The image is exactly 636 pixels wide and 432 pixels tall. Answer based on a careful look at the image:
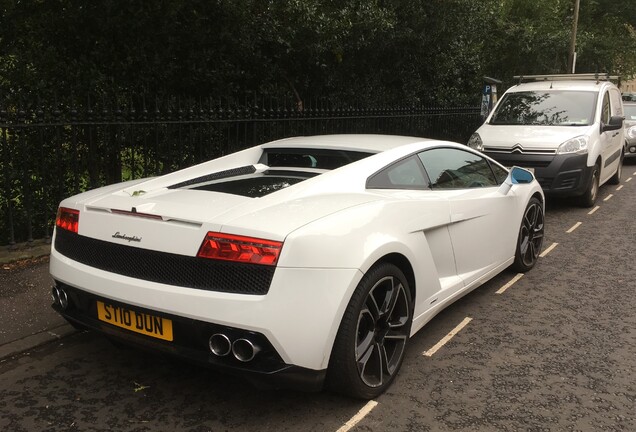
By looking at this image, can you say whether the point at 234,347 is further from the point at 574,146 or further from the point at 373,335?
the point at 574,146

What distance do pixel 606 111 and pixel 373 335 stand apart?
313 inches

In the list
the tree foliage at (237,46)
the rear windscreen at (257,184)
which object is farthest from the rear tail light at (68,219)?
the tree foliage at (237,46)

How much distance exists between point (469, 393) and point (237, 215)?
165cm

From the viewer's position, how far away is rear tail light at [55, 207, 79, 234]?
3127 mm

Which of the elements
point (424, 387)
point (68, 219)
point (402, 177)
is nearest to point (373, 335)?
point (424, 387)

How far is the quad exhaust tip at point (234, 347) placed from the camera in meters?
2.56

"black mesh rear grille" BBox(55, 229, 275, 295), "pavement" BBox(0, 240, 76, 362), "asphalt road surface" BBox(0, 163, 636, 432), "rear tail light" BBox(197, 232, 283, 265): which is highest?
"rear tail light" BBox(197, 232, 283, 265)

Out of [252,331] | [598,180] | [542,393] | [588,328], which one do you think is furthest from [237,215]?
[598,180]

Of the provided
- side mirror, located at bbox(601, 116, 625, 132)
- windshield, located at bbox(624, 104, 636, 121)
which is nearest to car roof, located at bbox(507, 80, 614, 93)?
side mirror, located at bbox(601, 116, 625, 132)

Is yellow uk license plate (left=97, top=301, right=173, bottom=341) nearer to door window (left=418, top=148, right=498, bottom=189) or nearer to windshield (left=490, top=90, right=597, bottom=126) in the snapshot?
door window (left=418, top=148, right=498, bottom=189)

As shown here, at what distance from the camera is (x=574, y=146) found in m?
8.10

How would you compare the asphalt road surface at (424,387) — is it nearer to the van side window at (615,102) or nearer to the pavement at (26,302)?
the pavement at (26,302)

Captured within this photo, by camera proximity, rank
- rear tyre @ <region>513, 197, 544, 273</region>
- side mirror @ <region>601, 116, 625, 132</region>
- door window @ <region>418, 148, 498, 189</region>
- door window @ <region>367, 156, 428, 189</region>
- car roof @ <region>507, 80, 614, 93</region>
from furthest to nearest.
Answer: car roof @ <region>507, 80, 614, 93</region> < side mirror @ <region>601, 116, 625, 132</region> < rear tyre @ <region>513, 197, 544, 273</region> < door window @ <region>418, 148, 498, 189</region> < door window @ <region>367, 156, 428, 189</region>

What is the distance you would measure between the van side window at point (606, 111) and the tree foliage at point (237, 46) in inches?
123
